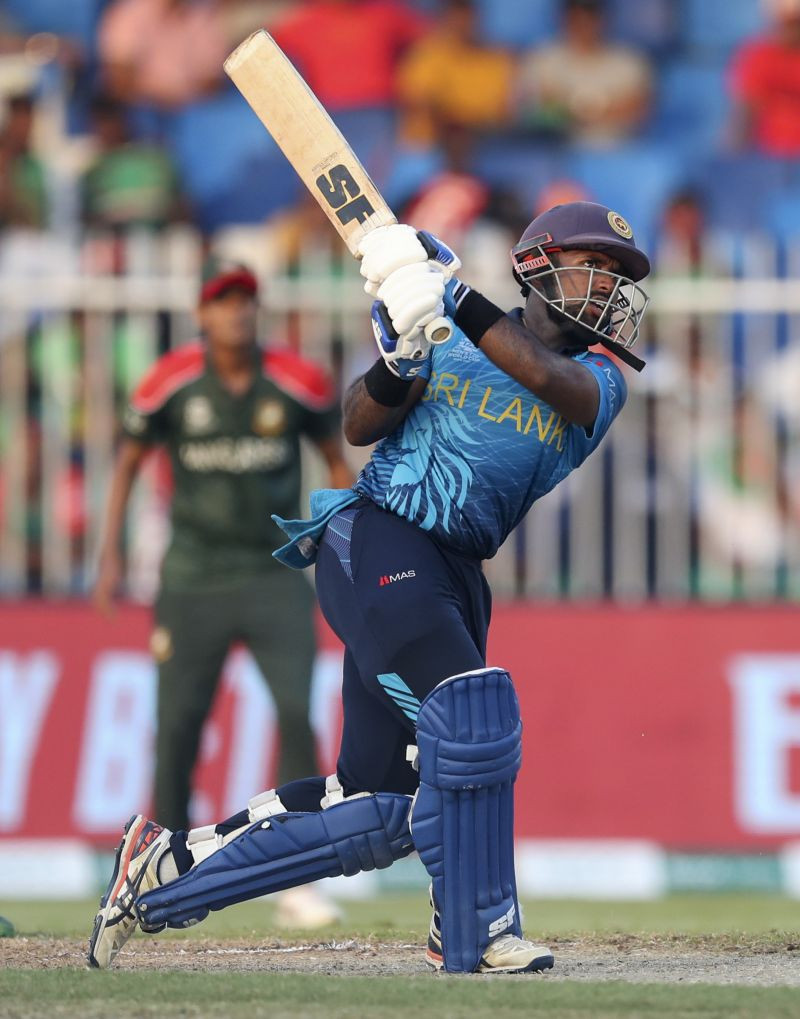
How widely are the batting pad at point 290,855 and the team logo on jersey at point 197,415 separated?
3.23 meters

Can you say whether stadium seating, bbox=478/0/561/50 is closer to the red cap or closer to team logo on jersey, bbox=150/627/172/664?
the red cap

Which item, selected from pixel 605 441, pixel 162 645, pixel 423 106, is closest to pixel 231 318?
pixel 162 645

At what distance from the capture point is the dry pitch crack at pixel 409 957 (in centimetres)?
543

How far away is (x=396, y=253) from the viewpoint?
4.95 m

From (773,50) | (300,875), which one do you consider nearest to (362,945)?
(300,875)

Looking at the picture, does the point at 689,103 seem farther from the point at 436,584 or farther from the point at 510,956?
the point at 510,956

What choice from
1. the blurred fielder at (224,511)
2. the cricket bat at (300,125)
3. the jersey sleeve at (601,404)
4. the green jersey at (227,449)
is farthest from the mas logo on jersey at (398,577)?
the green jersey at (227,449)

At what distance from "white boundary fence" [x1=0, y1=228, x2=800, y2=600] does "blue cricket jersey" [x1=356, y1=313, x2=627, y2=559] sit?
420 cm

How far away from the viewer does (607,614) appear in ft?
31.0

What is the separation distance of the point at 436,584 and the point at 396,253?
83 centimetres

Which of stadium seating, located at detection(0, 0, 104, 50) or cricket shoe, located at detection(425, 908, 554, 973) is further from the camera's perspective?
stadium seating, located at detection(0, 0, 104, 50)

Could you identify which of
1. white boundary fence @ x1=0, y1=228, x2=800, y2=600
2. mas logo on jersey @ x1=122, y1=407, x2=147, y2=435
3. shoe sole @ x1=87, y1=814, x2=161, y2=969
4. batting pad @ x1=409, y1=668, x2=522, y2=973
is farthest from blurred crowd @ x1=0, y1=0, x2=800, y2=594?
batting pad @ x1=409, y1=668, x2=522, y2=973

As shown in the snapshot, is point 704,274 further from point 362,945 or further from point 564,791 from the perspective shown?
point 362,945

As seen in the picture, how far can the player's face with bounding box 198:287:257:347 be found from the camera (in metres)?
8.16
